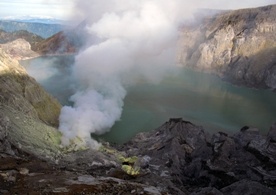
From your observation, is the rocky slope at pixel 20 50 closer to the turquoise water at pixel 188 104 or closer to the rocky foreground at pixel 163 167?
the turquoise water at pixel 188 104

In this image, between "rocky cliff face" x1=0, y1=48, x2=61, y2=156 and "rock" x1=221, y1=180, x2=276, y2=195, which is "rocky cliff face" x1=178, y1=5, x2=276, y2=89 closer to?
"rocky cliff face" x1=0, y1=48, x2=61, y2=156

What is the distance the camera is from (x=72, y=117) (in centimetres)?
5378

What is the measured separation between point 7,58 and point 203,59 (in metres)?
110

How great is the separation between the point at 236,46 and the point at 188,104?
66774 millimetres

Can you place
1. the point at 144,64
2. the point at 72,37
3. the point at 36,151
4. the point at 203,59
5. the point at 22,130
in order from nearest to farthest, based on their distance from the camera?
1. the point at 36,151
2. the point at 22,130
3. the point at 144,64
4. the point at 203,59
5. the point at 72,37

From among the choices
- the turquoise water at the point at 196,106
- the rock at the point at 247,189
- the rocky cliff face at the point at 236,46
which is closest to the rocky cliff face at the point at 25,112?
the turquoise water at the point at 196,106

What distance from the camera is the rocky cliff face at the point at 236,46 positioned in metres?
129

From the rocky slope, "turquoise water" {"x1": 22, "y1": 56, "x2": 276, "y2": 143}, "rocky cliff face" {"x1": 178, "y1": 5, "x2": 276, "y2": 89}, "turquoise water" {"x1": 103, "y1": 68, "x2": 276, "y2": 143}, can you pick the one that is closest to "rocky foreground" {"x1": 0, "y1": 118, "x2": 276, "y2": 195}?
"turquoise water" {"x1": 103, "y1": 68, "x2": 276, "y2": 143}

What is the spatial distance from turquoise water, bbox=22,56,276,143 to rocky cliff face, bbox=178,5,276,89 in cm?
1118

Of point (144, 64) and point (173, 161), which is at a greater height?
point (144, 64)

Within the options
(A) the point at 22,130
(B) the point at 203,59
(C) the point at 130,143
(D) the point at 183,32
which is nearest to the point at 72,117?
(C) the point at 130,143

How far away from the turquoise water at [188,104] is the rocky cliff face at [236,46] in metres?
11.2

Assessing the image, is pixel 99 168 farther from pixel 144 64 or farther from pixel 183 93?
pixel 144 64

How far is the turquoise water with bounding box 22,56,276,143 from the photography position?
68.2m
